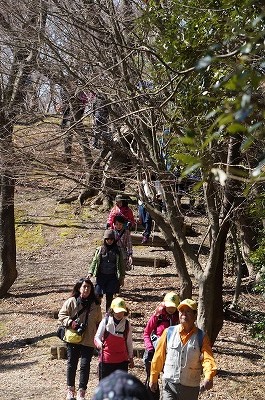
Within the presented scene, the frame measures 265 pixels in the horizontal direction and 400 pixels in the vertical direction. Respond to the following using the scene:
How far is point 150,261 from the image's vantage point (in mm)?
16891

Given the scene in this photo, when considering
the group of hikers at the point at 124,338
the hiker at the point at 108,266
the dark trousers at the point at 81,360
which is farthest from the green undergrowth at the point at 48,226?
the dark trousers at the point at 81,360

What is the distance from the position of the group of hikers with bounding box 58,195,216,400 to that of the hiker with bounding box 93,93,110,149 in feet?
5.11

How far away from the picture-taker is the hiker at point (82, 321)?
864cm

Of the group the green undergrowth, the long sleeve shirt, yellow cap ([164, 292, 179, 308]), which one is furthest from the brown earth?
the long sleeve shirt

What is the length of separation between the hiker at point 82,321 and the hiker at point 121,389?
5430mm

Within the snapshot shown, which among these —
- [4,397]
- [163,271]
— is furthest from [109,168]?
[163,271]

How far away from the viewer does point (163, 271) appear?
16578mm

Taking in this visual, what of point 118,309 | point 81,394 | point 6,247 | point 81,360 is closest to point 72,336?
point 81,360

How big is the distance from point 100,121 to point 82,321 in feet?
11.2

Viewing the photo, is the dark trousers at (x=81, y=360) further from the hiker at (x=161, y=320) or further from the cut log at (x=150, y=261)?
the cut log at (x=150, y=261)

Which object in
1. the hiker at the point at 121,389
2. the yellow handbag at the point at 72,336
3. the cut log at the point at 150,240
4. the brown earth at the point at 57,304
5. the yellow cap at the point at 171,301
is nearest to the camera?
the hiker at the point at 121,389

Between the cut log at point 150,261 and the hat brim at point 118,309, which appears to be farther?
the cut log at point 150,261

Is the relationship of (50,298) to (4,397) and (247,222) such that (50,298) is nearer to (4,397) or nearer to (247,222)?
(247,222)

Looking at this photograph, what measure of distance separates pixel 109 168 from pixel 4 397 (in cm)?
365
